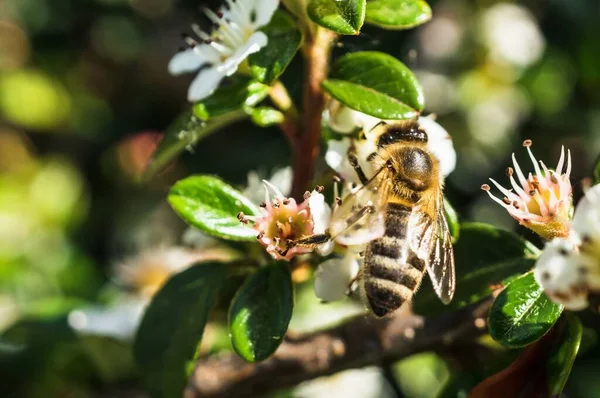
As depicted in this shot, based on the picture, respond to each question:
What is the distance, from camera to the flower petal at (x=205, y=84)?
122 cm

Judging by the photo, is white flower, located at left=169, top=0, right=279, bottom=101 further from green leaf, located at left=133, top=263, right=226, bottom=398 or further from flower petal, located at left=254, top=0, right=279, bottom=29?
green leaf, located at left=133, top=263, right=226, bottom=398

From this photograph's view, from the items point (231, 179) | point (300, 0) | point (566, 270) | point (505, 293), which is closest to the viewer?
point (566, 270)

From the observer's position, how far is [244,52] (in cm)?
116

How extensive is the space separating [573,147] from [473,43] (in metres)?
0.52

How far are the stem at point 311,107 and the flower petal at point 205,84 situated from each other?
15cm

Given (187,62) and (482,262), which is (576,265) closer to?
(482,262)

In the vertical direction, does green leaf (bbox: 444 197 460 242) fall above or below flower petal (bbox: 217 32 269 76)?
below

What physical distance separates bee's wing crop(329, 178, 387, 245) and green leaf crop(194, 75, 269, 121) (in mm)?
222

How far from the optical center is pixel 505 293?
1065 millimetres

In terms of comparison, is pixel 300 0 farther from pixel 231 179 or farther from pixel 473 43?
pixel 473 43

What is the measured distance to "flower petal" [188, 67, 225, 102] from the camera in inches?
48.2

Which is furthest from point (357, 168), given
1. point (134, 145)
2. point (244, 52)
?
point (134, 145)

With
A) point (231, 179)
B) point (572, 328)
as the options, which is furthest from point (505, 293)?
point (231, 179)

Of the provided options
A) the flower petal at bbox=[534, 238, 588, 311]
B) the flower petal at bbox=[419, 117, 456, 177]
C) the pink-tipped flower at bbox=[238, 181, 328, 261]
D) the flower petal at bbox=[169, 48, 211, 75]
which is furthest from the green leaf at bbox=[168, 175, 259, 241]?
the flower petal at bbox=[534, 238, 588, 311]
